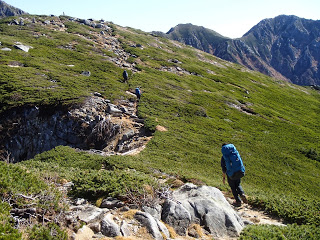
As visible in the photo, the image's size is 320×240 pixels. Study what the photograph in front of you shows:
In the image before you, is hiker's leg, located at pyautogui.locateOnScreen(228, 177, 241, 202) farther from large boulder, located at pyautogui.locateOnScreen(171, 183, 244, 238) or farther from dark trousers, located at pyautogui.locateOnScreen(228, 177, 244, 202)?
large boulder, located at pyautogui.locateOnScreen(171, 183, 244, 238)

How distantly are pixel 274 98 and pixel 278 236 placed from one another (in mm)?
65818

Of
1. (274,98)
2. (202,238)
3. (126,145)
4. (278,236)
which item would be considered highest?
(274,98)

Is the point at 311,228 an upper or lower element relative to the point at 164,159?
upper

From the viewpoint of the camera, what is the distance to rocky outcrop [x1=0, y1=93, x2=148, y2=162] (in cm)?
2680

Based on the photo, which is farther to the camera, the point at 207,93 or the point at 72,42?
the point at 72,42

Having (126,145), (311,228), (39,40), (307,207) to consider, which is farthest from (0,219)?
(39,40)

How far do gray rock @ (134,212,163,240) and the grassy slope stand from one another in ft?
25.8

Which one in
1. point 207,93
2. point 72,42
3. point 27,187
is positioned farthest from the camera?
point 72,42

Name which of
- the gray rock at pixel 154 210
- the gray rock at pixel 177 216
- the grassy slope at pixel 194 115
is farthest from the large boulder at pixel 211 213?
the grassy slope at pixel 194 115

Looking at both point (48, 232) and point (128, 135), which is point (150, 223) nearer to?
point (48, 232)

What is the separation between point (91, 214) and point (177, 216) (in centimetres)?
323

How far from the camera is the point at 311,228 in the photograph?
10.2m

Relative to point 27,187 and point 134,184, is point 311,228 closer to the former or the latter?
point 134,184

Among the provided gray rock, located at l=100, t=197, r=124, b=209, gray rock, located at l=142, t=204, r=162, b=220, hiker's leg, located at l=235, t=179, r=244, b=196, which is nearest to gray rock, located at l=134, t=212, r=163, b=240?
gray rock, located at l=142, t=204, r=162, b=220
